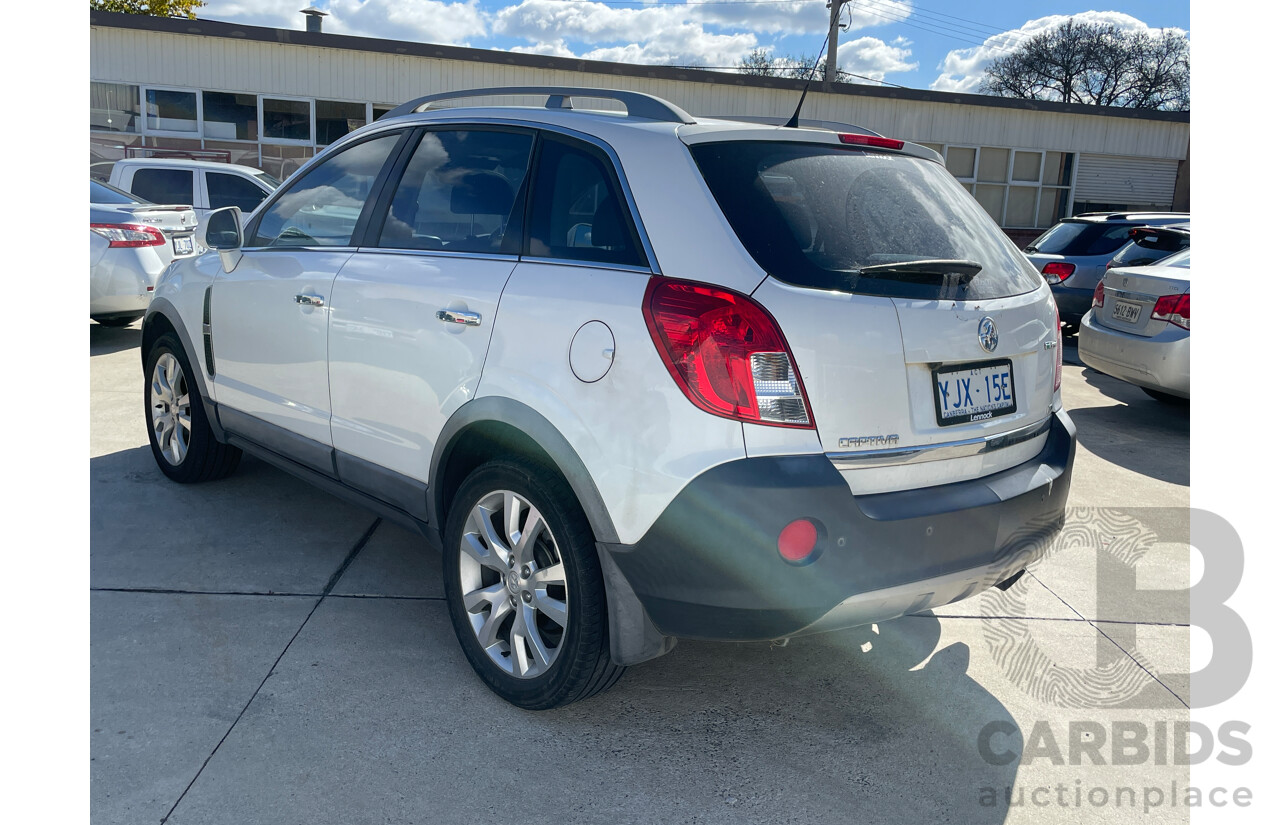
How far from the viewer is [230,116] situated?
16438mm

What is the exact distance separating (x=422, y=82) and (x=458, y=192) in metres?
15.2

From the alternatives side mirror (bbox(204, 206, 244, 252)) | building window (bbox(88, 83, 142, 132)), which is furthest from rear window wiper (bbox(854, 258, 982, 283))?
building window (bbox(88, 83, 142, 132))

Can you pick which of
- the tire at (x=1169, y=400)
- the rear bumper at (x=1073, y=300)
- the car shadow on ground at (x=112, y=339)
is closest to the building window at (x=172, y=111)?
the car shadow on ground at (x=112, y=339)

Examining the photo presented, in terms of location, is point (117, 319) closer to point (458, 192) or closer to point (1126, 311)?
point (458, 192)

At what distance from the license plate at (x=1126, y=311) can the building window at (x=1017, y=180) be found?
14.8m

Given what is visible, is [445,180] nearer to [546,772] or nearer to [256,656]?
[256,656]

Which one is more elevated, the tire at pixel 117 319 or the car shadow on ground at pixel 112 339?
the tire at pixel 117 319

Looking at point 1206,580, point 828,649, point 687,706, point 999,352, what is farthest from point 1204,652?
point 687,706

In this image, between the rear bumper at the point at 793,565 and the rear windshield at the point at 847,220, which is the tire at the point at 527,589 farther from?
the rear windshield at the point at 847,220

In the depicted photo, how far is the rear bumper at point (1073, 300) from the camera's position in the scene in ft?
35.2

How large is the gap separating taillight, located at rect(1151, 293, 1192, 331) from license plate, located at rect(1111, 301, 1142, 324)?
5.9 inches

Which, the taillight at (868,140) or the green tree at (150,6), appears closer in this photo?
the taillight at (868,140)

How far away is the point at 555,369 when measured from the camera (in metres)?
2.67

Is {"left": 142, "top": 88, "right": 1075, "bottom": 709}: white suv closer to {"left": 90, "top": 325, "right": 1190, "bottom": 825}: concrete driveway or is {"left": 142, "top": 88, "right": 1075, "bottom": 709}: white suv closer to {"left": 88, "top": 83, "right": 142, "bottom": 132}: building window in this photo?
{"left": 90, "top": 325, "right": 1190, "bottom": 825}: concrete driveway
